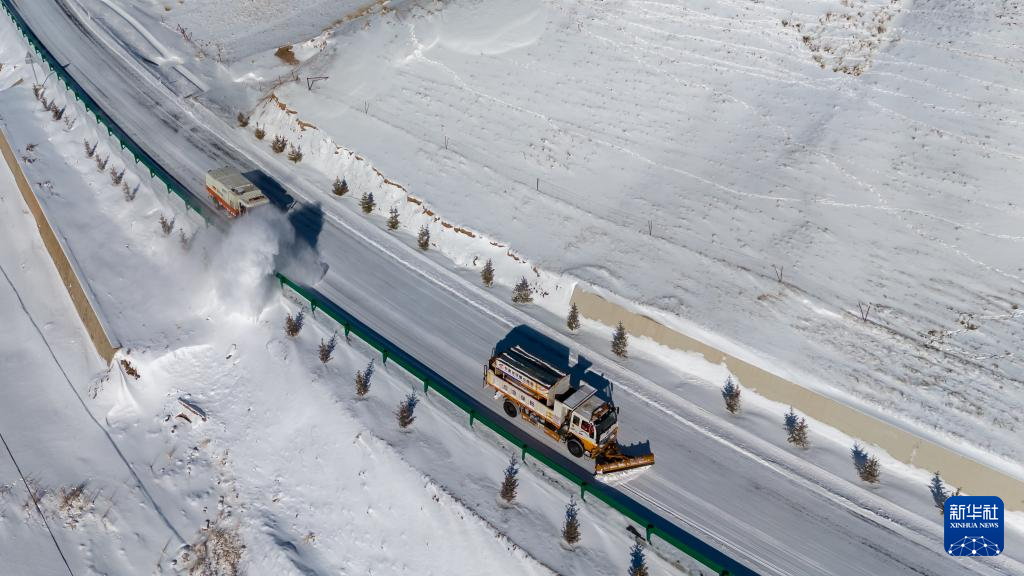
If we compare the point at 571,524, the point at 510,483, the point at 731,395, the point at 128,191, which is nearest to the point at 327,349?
the point at 510,483

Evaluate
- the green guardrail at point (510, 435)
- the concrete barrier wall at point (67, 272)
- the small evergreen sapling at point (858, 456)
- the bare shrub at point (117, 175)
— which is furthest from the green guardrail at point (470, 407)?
the small evergreen sapling at point (858, 456)

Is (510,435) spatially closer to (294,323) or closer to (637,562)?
(637,562)

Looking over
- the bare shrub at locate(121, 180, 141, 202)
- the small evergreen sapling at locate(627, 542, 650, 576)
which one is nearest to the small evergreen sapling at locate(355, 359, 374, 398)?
the small evergreen sapling at locate(627, 542, 650, 576)

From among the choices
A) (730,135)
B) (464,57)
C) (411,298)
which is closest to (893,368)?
(730,135)

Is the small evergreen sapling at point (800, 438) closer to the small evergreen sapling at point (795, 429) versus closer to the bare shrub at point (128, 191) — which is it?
the small evergreen sapling at point (795, 429)

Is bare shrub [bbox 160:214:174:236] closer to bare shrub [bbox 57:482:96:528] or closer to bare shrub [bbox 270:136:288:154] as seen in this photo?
bare shrub [bbox 270:136:288:154]
